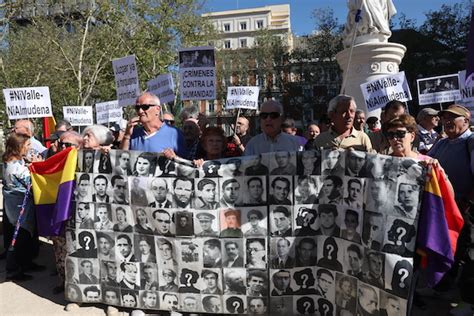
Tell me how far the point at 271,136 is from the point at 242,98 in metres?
4.73

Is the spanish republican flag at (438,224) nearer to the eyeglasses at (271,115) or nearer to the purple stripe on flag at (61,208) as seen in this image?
the eyeglasses at (271,115)

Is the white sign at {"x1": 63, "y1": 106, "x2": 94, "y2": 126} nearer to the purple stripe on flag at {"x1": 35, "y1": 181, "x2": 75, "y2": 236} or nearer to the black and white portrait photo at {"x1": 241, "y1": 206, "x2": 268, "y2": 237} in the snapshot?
the purple stripe on flag at {"x1": 35, "y1": 181, "x2": 75, "y2": 236}

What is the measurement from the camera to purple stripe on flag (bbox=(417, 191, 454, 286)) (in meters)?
2.95

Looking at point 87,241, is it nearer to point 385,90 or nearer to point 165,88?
point 165,88

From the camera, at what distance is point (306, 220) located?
3482mm

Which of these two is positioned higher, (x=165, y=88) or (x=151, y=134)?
(x=165, y=88)

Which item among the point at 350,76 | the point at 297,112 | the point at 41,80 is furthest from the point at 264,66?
the point at 350,76

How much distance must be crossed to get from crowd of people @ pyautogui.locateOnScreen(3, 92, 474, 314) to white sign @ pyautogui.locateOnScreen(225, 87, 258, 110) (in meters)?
3.30

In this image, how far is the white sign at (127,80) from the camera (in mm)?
6566

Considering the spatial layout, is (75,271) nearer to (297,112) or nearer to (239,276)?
(239,276)

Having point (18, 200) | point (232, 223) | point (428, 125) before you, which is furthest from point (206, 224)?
point (428, 125)

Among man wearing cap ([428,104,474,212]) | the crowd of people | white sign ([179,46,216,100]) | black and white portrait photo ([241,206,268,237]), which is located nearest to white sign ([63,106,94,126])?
white sign ([179,46,216,100])

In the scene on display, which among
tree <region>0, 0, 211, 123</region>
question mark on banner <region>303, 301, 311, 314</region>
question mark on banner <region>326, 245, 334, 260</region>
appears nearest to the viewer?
question mark on banner <region>326, 245, 334, 260</region>

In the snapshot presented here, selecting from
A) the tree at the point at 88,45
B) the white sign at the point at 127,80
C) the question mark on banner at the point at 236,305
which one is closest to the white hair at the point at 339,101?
the question mark on banner at the point at 236,305
